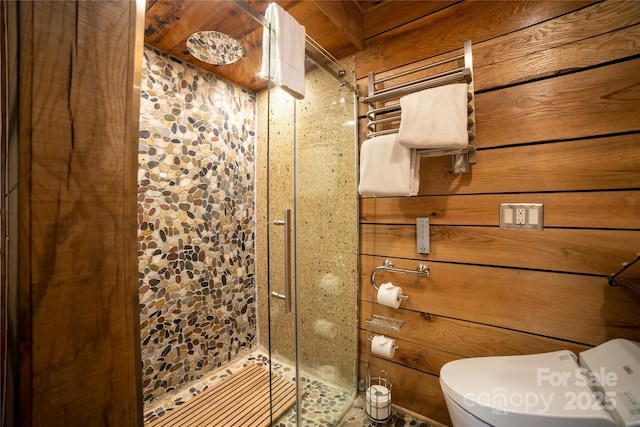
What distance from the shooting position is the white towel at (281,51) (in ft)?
3.69

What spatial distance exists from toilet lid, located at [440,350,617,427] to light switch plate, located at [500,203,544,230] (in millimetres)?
554

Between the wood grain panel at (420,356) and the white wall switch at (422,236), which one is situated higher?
the white wall switch at (422,236)

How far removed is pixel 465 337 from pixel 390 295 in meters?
0.43

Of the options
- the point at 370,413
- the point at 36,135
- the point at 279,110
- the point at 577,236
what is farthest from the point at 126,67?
the point at 370,413

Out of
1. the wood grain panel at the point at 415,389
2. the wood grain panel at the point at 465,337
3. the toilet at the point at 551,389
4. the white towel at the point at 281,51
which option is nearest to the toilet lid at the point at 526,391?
the toilet at the point at 551,389

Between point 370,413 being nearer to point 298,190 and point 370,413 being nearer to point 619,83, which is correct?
point 298,190

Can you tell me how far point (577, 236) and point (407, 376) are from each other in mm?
1162

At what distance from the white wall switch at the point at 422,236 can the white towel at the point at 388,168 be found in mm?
209

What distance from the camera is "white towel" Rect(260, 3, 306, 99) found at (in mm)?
1124

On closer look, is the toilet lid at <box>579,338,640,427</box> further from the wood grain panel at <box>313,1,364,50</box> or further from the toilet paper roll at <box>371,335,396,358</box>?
the wood grain panel at <box>313,1,364,50</box>

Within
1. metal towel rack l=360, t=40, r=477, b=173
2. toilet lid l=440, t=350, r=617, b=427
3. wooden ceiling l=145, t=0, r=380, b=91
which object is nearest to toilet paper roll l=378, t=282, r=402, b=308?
toilet lid l=440, t=350, r=617, b=427

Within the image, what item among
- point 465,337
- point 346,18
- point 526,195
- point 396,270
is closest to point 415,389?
point 465,337

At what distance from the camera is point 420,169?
4.91ft

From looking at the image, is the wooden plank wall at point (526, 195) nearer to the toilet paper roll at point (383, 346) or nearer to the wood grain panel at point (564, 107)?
the wood grain panel at point (564, 107)
